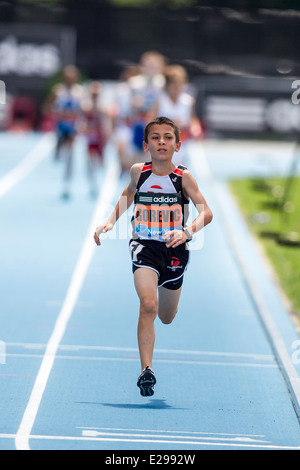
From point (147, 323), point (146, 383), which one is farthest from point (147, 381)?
point (147, 323)

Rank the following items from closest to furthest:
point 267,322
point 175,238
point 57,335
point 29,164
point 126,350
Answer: point 175,238
point 126,350
point 57,335
point 267,322
point 29,164

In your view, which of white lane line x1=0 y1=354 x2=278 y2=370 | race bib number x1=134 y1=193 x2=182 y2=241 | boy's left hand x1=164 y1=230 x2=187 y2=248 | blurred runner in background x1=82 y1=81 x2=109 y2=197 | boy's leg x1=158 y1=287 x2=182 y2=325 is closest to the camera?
boy's left hand x1=164 y1=230 x2=187 y2=248

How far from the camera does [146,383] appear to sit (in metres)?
6.93

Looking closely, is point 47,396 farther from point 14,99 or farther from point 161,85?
point 14,99

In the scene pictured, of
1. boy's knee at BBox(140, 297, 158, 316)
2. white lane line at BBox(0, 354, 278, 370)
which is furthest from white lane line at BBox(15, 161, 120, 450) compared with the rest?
boy's knee at BBox(140, 297, 158, 316)

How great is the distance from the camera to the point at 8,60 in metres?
33.8

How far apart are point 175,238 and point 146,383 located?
3.51 ft

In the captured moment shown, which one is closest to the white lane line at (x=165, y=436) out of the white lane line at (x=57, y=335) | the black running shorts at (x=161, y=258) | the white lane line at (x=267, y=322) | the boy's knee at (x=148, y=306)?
the white lane line at (x=57, y=335)

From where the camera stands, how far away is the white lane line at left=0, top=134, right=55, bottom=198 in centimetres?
2152

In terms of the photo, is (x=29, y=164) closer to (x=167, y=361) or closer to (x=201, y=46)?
(x=201, y=46)

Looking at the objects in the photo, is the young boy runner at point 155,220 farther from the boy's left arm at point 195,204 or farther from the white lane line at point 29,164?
the white lane line at point 29,164

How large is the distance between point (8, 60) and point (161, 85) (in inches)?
664

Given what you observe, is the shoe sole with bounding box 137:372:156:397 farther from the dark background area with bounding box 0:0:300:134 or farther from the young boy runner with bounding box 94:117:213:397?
the dark background area with bounding box 0:0:300:134
